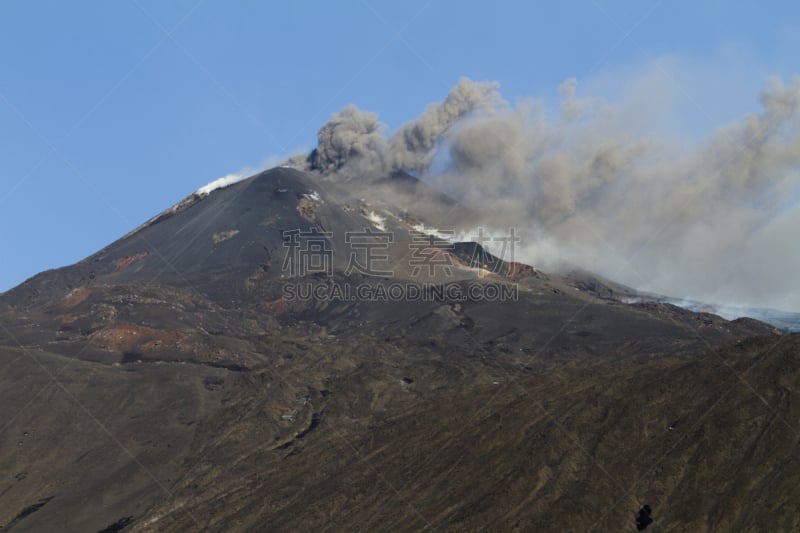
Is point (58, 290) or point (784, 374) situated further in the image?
point (58, 290)

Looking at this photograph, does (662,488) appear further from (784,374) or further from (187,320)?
(187,320)

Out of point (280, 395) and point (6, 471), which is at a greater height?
point (280, 395)

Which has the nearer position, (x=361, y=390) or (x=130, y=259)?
(x=361, y=390)

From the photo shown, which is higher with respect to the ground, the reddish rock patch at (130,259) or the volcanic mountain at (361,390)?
the reddish rock patch at (130,259)

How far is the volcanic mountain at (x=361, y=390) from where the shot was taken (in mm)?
52000

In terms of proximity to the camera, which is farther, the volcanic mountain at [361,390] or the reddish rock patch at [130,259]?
the reddish rock patch at [130,259]

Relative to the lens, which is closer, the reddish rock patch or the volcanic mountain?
the volcanic mountain

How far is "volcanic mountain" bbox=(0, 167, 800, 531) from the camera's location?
52.0 m

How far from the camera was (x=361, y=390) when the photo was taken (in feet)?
303

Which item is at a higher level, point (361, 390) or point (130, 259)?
point (130, 259)

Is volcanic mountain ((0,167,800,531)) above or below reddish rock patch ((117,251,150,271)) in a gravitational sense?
below

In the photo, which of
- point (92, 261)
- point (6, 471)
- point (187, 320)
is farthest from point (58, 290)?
point (6, 471)

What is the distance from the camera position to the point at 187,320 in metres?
120

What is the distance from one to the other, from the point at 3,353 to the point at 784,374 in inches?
3111
